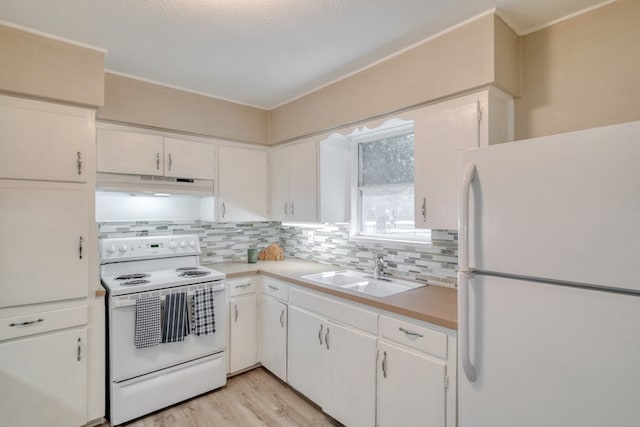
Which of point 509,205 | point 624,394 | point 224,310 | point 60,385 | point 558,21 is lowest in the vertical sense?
point 60,385

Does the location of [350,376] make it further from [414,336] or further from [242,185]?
[242,185]

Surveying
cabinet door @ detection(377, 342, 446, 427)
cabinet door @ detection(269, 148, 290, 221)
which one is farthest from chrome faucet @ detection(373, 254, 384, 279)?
cabinet door @ detection(269, 148, 290, 221)

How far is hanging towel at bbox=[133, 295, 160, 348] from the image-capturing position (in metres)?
2.24

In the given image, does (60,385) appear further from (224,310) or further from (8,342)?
(224,310)

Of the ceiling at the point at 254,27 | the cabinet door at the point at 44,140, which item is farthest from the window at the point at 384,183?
the cabinet door at the point at 44,140

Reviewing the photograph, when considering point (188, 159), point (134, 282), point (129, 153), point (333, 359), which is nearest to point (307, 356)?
point (333, 359)

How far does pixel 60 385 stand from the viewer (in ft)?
6.73

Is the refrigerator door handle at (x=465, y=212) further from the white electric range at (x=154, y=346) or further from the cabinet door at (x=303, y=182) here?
the white electric range at (x=154, y=346)

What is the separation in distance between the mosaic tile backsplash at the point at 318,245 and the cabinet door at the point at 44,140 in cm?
75

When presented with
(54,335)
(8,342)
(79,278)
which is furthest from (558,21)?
(8,342)

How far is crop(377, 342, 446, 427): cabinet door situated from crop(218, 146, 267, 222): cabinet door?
1.88 metres

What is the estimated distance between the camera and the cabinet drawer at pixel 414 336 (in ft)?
5.35

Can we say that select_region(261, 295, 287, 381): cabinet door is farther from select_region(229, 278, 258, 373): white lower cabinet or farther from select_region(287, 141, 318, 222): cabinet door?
select_region(287, 141, 318, 222): cabinet door

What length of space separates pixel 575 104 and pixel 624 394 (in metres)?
1.39
